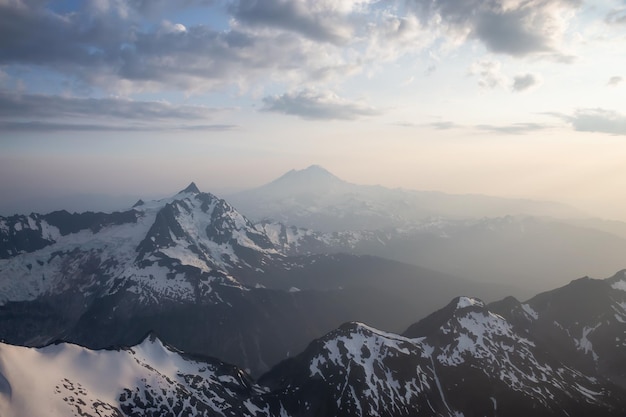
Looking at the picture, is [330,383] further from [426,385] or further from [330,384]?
[426,385]

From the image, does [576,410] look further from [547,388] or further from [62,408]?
[62,408]

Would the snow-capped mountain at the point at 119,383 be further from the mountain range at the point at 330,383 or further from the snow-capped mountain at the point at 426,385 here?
the snow-capped mountain at the point at 426,385

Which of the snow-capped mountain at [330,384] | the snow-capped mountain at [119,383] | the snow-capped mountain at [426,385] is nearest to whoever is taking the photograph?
the snow-capped mountain at [119,383]

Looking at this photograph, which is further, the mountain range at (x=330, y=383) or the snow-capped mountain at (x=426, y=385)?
the snow-capped mountain at (x=426, y=385)

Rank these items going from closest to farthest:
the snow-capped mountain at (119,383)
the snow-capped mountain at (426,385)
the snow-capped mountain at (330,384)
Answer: the snow-capped mountain at (119,383) → the snow-capped mountain at (330,384) → the snow-capped mountain at (426,385)

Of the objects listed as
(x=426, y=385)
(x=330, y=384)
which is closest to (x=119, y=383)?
(x=330, y=384)

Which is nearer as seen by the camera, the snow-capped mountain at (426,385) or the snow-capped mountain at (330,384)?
the snow-capped mountain at (330,384)

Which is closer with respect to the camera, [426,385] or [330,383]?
[330,383]

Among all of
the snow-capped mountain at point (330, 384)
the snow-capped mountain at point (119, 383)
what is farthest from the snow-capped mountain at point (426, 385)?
the snow-capped mountain at point (119, 383)
